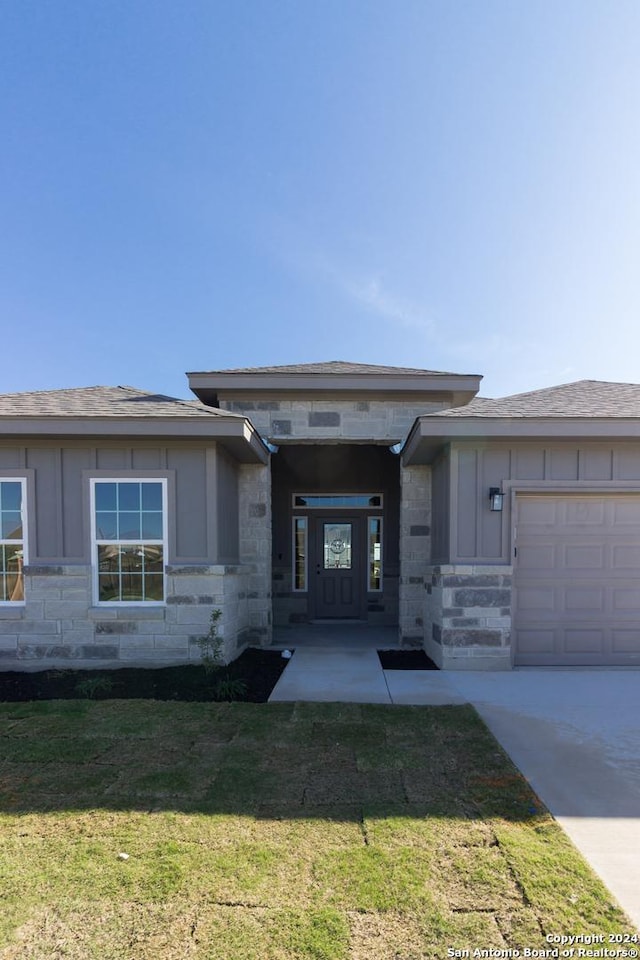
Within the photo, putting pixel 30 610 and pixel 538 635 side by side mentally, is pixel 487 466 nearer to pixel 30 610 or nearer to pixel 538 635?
pixel 538 635

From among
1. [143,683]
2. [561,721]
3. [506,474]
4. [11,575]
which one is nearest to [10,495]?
[11,575]

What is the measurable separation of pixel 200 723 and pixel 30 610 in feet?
9.84

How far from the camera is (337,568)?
9852 mm

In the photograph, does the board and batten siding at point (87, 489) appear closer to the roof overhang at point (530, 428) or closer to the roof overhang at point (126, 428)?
the roof overhang at point (126, 428)

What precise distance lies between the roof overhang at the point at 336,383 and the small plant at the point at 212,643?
3.41 meters

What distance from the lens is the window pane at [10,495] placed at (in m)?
5.78

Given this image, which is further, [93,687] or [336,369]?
[336,369]

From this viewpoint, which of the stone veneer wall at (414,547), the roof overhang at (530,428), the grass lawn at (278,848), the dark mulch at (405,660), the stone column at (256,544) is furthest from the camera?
the stone column at (256,544)

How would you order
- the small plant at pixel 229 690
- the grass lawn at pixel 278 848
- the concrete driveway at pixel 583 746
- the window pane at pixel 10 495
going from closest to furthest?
1. the grass lawn at pixel 278 848
2. the concrete driveway at pixel 583 746
3. the small plant at pixel 229 690
4. the window pane at pixel 10 495

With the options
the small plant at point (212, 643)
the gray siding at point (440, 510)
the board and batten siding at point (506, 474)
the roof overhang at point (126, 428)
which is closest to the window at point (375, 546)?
the gray siding at point (440, 510)

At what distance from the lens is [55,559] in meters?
5.71

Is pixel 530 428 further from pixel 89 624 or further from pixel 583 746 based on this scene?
pixel 89 624

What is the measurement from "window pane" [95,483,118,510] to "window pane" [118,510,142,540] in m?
0.15

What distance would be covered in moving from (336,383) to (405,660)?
162 inches
